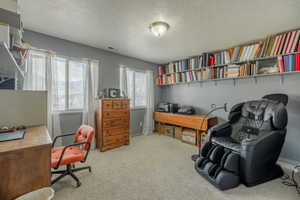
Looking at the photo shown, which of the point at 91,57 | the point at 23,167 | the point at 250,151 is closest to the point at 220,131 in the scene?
the point at 250,151

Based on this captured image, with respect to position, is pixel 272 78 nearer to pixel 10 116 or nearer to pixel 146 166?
pixel 146 166

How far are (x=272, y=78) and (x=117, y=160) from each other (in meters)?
3.51

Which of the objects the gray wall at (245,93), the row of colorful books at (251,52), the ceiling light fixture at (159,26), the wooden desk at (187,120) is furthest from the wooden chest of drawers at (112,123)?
the row of colorful books at (251,52)

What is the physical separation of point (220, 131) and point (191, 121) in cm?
109

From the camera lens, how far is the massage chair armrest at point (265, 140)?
1.77 meters

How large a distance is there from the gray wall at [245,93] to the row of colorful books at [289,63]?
289 millimetres

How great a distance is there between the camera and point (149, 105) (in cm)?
443

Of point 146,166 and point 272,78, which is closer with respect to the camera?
point 146,166

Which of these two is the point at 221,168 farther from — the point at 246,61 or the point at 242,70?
the point at 246,61

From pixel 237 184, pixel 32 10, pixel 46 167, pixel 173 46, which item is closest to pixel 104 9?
pixel 32 10

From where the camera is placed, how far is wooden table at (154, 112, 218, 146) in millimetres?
3225

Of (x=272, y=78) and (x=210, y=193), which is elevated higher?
(x=272, y=78)

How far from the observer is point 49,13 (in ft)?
6.37

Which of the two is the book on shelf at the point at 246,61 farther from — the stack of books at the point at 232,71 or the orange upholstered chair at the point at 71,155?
the orange upholstered chair at the point at 71,155
